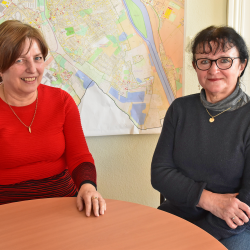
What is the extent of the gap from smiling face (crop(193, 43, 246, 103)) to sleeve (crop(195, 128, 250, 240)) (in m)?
0.24

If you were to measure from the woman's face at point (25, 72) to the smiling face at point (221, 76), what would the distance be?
0.79m

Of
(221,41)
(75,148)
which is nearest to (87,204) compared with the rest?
(75,148)

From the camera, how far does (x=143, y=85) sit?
1.87 m

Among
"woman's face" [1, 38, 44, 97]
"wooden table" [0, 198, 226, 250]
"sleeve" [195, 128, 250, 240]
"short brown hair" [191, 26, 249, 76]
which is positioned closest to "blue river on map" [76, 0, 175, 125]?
"woman's face" [1, 38, 44, 97]

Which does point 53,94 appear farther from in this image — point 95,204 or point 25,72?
point 95,204

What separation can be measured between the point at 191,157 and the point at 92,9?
3.55ft

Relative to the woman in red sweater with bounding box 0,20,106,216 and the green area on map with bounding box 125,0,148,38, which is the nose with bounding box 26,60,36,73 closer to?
the woman in red sweater with bounding box 0,20,106,216

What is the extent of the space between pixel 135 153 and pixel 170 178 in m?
0.66

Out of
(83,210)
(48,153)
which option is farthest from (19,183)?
(83,210)

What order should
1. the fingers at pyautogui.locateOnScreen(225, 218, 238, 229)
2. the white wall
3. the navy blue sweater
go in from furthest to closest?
the white wall → the navy blue sweater → the fingers at pyautogui.locateOnScreen(225, 218, 238, 229)

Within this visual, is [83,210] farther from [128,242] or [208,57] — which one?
[208,57]

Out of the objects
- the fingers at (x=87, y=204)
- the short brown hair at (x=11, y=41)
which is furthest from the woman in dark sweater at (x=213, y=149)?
the short brown hair at (x=11, y=41)

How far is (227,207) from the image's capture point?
1.15m

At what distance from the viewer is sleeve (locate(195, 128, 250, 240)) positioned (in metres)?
1.15
